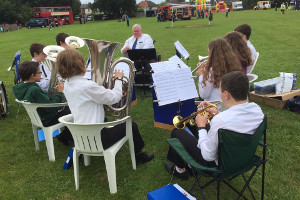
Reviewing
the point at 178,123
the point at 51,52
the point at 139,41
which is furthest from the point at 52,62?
the point at 139,41

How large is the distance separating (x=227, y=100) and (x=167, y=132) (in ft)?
7.30

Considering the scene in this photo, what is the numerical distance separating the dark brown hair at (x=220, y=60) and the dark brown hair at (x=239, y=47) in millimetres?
548

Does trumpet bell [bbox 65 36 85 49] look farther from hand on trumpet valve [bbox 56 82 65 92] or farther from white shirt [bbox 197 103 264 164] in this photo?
white shirt [bbox 197 103 264 164]

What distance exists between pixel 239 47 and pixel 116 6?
180ft

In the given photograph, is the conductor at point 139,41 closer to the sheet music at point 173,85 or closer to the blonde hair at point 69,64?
the sheet music at point 173,85

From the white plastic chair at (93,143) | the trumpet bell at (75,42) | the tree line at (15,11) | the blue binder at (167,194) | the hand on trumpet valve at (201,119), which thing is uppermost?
the tree line at (15,11)

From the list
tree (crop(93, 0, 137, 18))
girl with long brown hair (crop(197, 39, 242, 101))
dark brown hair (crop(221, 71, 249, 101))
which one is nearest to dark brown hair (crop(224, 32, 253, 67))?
girl with long brown hair (crop(197, 39, 242, 101))

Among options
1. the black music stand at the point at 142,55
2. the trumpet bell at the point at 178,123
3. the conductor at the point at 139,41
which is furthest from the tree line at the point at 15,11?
the trumpet bell at the point at 178,123

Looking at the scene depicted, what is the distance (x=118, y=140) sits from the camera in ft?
9.77

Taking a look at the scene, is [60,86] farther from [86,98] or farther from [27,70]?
[86,98]

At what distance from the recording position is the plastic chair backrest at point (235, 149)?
1.93 meters

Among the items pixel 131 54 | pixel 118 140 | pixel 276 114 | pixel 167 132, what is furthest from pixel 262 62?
pixel 118 140

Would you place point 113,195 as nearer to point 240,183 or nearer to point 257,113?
point 240,183

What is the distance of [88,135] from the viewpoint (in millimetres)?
2607
